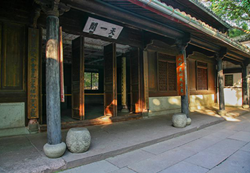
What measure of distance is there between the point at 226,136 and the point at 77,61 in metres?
5.63

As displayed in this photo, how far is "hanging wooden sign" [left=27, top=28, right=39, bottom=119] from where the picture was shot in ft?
15.6

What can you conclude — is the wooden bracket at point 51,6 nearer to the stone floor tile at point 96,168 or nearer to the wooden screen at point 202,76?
the stone floor tile at point 96,168

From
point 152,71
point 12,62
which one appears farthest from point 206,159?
point 12,62

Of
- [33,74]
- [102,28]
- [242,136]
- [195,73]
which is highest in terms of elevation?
[102,28]

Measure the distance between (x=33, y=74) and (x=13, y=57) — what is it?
2.16 ft

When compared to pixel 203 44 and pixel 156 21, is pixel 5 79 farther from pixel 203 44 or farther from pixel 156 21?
pixel 203 44

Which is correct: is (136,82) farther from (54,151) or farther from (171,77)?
(54,151)

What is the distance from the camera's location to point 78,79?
20.3 ft

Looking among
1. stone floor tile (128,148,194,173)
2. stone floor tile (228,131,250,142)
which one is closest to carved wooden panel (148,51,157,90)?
stone floor tile (228,131,250,142)

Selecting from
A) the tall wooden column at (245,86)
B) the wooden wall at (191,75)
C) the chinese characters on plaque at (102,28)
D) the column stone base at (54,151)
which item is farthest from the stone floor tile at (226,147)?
the tall wooden column at (245,86)

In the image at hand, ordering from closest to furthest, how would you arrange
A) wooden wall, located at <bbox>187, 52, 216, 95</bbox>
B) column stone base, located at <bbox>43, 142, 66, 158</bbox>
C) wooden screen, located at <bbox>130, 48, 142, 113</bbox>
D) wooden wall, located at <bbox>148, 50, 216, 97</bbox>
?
column stone base, located at <bbox>43, 142, 66, 158</bbox> < wooden screen, located at <bbox>130, 48, 142, 113</bbox> < wooden wall, located at <bbox>148, 50, 216, 97</bbox> < wooden wall, located at <bbox>187, 52, 216, 95</bbox>

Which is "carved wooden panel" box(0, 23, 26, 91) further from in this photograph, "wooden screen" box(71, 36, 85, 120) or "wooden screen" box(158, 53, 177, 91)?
"wooden screen" box(158, 53, 177, 91)

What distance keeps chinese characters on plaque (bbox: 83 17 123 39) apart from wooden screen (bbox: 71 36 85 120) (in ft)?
1.56

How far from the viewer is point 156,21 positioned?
536 cm
